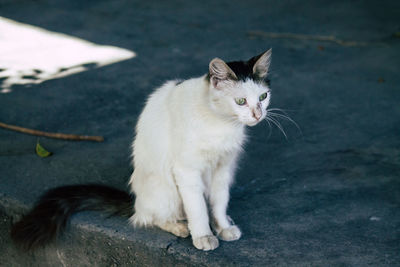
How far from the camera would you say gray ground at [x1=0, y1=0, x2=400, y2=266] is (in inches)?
117

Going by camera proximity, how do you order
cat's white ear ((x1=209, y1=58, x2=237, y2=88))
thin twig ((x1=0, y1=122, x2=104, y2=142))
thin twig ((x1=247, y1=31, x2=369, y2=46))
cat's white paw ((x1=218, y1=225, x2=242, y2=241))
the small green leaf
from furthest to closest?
thin twig ((x1=247, y1=31, x2=369, y2=46))
thin twig ((x1=0, y1=122, x2=104, y2=142))
the small green leaf
cat's white paw ((x1=218, y1=225, x2=242, y2=241))
cat's white ear ((x1=209, y1=58, x2=237, y2=88))

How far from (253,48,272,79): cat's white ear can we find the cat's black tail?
1.14m

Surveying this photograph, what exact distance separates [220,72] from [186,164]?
0.55 m

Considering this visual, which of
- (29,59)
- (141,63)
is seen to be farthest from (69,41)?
(141,63)

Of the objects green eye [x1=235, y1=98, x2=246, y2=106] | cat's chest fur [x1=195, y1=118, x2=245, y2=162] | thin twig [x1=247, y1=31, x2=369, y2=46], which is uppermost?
green eye [x1=235, y1=98, x2=246, y2=106]

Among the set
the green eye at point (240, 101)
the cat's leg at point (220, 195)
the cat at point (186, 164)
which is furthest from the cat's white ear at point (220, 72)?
the cat's leg at point (220, 195)

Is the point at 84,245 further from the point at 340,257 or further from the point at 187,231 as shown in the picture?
the point at 340,257

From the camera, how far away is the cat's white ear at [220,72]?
267cm

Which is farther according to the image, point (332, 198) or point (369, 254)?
point (332, 198)

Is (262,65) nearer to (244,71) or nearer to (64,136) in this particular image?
(244,71)

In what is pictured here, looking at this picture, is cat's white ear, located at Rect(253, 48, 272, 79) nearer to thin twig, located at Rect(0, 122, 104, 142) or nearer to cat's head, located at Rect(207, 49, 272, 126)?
cat's head, located at Rect(207, 49, 272, 126)

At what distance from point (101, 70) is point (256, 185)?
267 centimetres

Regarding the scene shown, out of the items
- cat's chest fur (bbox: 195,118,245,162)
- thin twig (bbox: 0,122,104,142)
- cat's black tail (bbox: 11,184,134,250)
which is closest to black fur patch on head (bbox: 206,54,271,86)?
cat's chest fur (bbox: 195,118,245,162)

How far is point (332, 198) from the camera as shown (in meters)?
3.41
